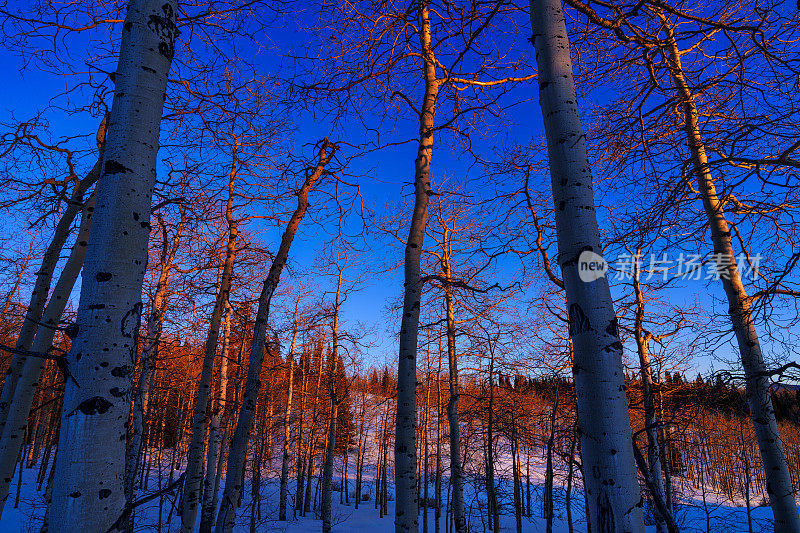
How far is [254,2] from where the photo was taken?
3.54 m

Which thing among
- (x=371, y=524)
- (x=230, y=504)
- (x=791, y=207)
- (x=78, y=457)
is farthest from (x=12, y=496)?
(x=791, y=207)

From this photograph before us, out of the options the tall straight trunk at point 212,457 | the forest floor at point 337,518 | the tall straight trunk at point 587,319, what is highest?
the tall straight trunk at point 587,319

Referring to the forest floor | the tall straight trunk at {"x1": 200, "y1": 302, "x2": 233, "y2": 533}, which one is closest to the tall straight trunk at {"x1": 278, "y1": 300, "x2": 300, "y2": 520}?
the forest floor

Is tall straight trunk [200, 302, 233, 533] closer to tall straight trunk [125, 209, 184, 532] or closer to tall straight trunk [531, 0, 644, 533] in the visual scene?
tall straight trunk [125, 209, 184, 532]

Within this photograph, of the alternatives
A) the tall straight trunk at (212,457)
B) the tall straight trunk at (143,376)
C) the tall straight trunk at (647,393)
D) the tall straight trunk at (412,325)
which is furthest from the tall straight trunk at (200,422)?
the tall straight trunk at (647,393)

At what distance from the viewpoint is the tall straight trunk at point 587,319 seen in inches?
67.9

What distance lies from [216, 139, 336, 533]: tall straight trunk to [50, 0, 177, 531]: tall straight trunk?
388 centimetres

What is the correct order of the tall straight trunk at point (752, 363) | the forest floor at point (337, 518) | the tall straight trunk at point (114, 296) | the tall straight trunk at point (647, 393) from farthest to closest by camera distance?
the forest floor at point (337, 518) < the tall straight trunk at point (647, 393) < the tall straight trunk at point (752, 363) < the tall straight trunk at point (114, 296)

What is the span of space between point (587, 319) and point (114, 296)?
95.7 inches

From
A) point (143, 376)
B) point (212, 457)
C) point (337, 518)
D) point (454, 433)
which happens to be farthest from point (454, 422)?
point (337, 518)

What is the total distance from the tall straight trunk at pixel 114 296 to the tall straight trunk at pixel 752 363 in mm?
5161

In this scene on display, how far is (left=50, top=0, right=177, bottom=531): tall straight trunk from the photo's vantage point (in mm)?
1646

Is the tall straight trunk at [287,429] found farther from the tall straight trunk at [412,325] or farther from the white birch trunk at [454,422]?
the tall straight trunk at [412,325]

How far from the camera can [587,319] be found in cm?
192
